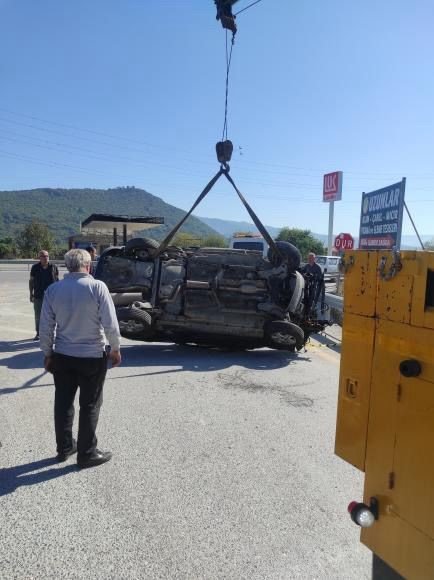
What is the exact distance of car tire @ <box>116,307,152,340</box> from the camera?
7172 millimetres

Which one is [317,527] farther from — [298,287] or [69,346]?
[298,287]

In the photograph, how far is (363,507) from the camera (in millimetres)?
1931

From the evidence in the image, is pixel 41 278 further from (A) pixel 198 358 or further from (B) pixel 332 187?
(B) pixel 332 187

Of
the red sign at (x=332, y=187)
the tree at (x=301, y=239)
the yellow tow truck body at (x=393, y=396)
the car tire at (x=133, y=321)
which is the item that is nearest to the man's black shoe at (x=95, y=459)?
the yellow tow truck body at (x=393, y=396)

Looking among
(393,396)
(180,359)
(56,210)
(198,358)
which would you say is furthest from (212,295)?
(56,210)

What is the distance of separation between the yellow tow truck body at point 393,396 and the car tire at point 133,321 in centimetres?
535

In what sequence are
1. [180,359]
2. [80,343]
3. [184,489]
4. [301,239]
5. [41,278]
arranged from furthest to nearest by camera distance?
[301,239] < [41,278] < [180,359] < [80,343] < [184,489]

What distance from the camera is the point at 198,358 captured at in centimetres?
737

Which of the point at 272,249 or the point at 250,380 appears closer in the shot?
the point at 250,380

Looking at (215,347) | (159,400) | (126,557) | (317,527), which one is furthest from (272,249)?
(126,557)

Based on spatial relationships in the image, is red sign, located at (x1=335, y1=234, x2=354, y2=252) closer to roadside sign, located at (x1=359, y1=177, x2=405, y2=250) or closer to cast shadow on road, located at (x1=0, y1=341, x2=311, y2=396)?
roadside sign, located at (x1=359, y1=177, x2=405, y2=250)

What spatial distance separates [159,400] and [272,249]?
361 centimetres

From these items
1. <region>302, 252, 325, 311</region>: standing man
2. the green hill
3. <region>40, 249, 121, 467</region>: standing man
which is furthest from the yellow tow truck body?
the green hill

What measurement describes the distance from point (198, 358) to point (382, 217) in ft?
27.3
